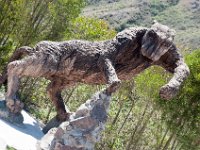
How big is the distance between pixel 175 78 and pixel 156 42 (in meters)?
1.04

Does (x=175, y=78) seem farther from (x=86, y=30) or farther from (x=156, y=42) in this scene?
(x=86, y=30)

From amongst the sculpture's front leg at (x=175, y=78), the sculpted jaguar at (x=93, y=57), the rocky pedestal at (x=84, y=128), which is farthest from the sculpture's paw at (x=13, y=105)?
the sculpture's front leg at (x=175, y=78)

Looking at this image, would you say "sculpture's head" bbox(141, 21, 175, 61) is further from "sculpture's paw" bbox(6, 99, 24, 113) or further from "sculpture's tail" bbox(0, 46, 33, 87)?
"sculpture's paw" bbox(6, 99, 24, 113)

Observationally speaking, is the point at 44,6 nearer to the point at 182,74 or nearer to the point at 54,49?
the point at 54,49

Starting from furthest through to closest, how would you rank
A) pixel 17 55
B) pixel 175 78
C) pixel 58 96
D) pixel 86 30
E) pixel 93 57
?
1. pixel 86 30
2. pixel 58 96
3. pixel 17 55
4. pixel 93 57
5. pixel 175 78

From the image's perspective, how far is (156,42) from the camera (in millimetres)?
8945

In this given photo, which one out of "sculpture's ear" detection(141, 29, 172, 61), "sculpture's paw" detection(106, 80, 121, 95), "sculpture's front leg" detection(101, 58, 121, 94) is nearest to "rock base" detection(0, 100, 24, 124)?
"sculpture's front leg" detection(101, 58, 121, 94)

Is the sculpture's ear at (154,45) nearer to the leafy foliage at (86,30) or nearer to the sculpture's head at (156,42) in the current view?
the sculpture's head at (156,42)

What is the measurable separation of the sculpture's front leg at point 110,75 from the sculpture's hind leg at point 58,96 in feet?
4.71

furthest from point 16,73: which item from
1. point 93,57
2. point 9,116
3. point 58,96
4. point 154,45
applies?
point 154,45

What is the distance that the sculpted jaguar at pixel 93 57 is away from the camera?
28.8 ft

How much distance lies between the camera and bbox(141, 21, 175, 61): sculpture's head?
8.89m

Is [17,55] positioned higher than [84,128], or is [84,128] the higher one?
[17,55]

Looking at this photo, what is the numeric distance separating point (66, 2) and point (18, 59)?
315 inches
